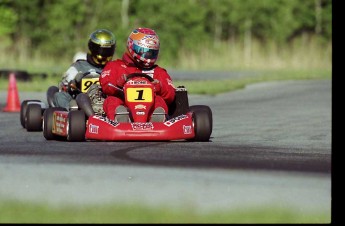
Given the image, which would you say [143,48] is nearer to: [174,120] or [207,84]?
[174,120]

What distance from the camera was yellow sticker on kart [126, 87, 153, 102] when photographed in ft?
48.4

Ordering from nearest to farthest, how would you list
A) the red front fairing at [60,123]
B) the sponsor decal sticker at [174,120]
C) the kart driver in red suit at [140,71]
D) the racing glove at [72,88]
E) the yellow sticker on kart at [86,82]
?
1. the sponsor decal sticker at [174,120]
2. the red front fairing at [60,123]
3. the kart driver in red suit at [140,71]
4. the yellow sticker on kart at [86,82]
5. the racing glove at [72,88]

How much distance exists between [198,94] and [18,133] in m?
11.6

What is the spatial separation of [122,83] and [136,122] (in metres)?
0.89

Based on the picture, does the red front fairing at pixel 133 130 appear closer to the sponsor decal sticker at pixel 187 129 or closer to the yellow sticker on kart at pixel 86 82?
the sponsor decal sticker at pixel 187 129

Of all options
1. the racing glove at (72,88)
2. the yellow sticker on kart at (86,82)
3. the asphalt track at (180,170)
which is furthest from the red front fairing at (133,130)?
the racing glove at (72,88)

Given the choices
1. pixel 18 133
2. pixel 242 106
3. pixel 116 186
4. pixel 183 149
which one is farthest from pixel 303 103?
pixel 116 186

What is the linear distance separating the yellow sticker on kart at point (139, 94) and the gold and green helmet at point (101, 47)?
7.33 feet

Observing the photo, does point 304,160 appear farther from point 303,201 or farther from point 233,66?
point 233,66

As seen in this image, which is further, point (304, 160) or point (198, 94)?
point (198, 94)

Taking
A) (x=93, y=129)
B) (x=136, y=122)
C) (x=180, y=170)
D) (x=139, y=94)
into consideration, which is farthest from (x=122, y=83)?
(x=180, y=170)

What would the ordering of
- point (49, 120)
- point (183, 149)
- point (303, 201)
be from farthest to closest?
point (49, 120)
point (183, 149)
point (303, 201)

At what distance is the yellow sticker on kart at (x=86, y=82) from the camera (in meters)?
16.2

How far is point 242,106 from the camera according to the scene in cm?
2359
